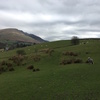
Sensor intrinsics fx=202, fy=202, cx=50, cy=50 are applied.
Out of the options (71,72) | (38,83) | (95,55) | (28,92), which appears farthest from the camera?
(95,55)

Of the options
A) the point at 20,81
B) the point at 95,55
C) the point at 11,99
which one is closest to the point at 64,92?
the point at 11,99

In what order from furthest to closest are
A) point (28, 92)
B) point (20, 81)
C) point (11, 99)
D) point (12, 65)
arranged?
point (12, 65) < point (20, 81) < point (28, 92) < point (11, 99)

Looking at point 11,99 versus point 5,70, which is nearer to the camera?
point 11,99

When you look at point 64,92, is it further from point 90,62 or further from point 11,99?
point 90,62

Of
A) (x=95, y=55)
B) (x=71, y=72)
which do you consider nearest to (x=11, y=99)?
(x=71, y=72)

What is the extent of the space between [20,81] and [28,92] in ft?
21.6

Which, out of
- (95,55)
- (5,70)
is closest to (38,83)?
(5,70)

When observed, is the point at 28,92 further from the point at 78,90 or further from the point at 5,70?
the point at 5,70

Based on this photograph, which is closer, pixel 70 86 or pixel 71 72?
pixel 70 86

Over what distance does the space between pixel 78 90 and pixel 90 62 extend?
68.4 feet

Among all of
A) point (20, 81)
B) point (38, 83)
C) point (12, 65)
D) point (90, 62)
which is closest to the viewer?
point (38, 83)

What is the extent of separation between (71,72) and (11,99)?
587 inches

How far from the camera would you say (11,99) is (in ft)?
75.3

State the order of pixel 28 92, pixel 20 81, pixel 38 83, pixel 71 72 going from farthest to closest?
pixel 71 72, pixel 20 81, pixel 38 83, pixel 28 92
